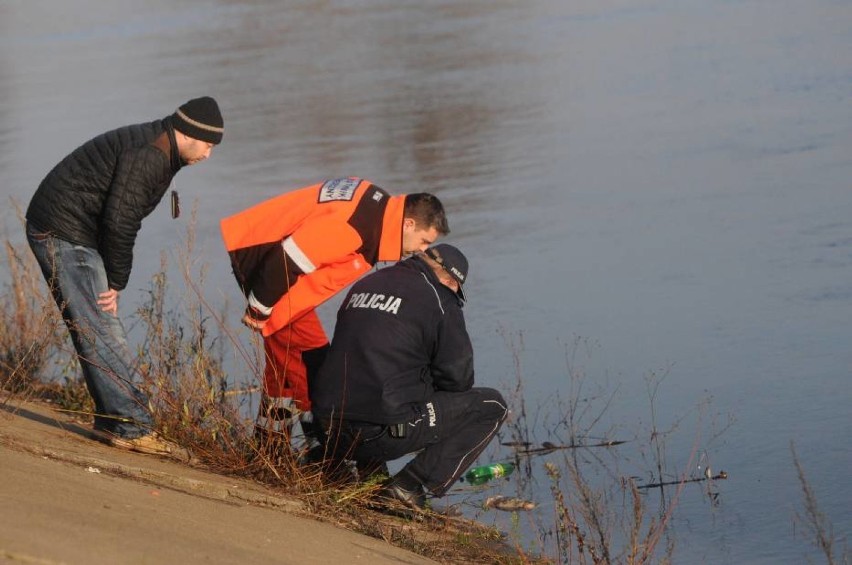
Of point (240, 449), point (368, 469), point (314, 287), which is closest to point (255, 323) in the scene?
point (314, 287)

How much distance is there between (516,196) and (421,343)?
6672 millimetres

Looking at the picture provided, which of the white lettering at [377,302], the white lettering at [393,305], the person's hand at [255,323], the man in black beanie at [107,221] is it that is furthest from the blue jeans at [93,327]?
the white lettering at [393,305]

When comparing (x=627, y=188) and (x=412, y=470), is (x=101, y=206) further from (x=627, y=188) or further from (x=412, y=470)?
(x=627, y=188)

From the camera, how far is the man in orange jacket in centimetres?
590

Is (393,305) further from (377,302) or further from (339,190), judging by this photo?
(339,190)

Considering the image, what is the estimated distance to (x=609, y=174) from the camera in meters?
12.7

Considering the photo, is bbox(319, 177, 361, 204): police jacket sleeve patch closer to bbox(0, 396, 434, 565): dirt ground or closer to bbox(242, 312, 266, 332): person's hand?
bbox(242, 312, 266, 332): person's hand

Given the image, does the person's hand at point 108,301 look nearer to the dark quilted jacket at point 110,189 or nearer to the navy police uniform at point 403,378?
the dark quilted jacket at point 110,189

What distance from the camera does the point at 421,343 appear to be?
18.8 ft

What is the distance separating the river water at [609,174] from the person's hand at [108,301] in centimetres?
202

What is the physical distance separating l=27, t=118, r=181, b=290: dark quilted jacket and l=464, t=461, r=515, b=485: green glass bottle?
2154 millimetres

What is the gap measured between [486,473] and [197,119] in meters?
2.41

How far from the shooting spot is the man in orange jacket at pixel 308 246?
5902 mm

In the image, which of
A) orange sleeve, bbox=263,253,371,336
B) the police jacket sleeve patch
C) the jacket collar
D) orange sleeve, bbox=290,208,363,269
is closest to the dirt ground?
orange sleeve, bbox=263,253,371,336
